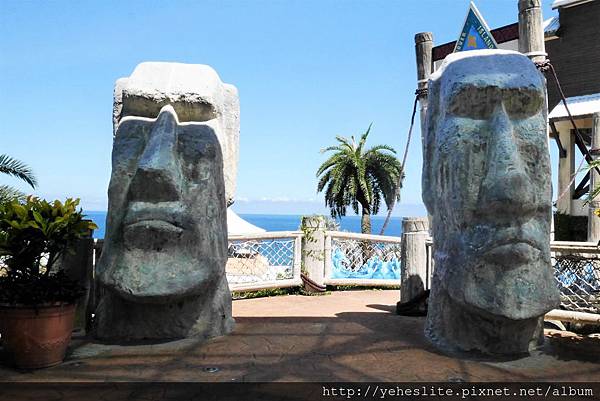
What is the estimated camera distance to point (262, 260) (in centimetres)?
881

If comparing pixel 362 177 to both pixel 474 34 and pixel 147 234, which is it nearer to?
pixel 474 34

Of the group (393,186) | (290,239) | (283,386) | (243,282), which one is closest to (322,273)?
(290,239)

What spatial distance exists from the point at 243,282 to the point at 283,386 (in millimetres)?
4581

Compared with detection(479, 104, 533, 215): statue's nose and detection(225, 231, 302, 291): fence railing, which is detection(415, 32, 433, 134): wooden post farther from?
detection(479, 104, 533, 215): statue's nose

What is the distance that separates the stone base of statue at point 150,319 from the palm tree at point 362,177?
1690 cm

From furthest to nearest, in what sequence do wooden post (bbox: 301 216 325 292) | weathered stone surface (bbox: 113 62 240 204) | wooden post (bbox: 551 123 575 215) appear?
wooden post (bbox: 551 123 575 215) < wooden post (bbox: 301 216 325 292) < weathered stone surface (bbox: 113 62 240 204)

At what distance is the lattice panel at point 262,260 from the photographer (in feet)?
28.2

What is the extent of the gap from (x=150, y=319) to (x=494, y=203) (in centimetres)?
329

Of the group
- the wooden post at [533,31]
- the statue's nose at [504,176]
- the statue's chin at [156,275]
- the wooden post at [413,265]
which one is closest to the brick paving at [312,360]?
the statue's chin at [156,275]

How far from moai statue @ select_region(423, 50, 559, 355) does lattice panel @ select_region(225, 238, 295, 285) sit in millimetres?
4140

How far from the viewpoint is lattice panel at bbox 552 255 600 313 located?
5770 millimetres

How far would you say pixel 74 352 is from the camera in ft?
15.7

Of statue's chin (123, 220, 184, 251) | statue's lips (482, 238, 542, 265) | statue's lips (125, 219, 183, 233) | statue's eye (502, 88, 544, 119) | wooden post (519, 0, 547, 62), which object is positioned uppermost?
wooden post (519, 0, 547, 62)

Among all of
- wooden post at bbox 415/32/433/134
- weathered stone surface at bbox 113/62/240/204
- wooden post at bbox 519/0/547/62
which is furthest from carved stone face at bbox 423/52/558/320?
wooden post at bbox 415/32/433/134
